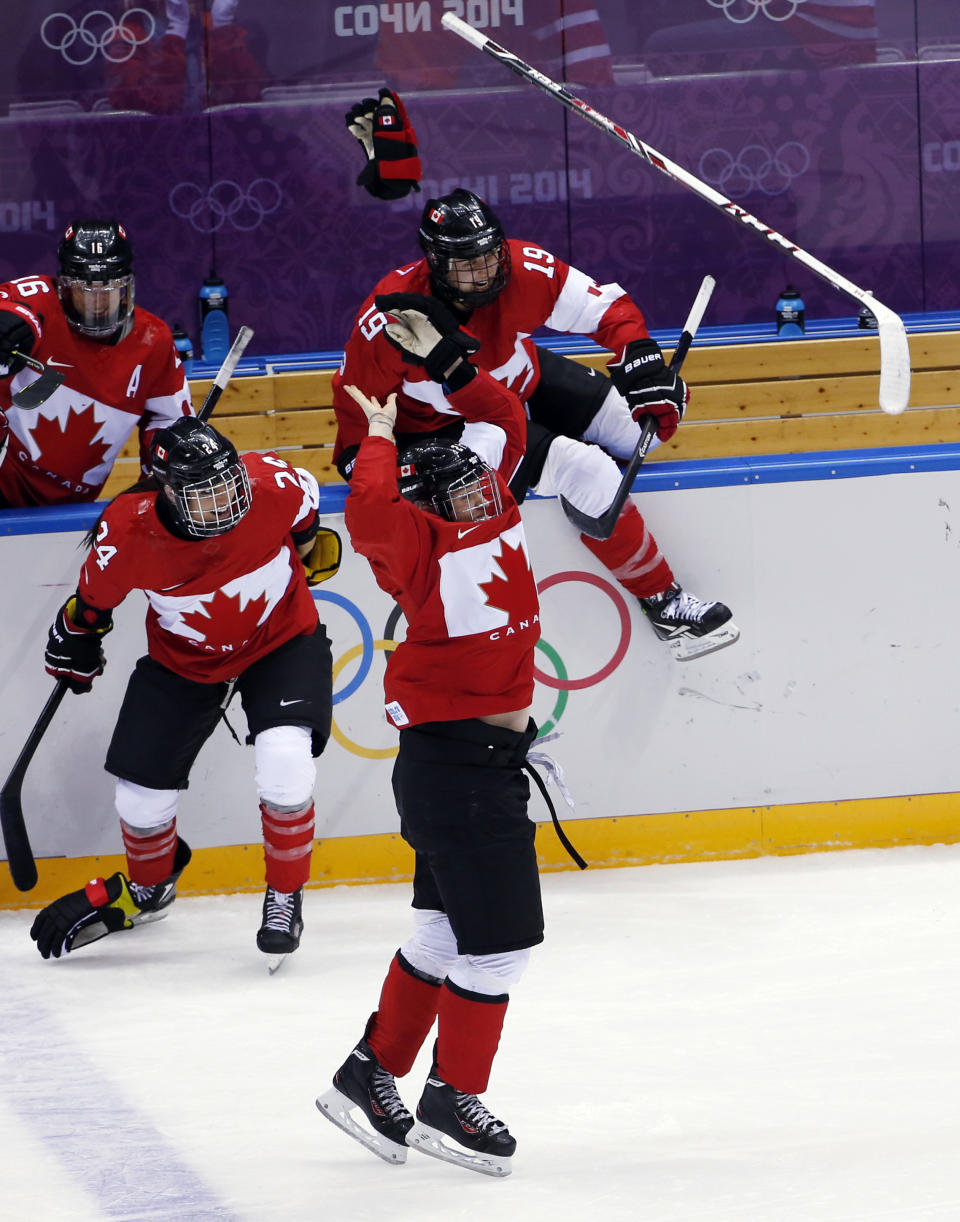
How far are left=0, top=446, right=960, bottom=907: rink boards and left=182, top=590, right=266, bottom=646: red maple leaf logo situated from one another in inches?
14.4

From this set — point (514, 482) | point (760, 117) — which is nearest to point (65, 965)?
point (514, 482)

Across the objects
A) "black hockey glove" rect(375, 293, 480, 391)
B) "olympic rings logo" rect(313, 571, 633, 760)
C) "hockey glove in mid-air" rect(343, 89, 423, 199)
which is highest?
"hockey glove in mid-air" rect(343, 89, 423, 199)

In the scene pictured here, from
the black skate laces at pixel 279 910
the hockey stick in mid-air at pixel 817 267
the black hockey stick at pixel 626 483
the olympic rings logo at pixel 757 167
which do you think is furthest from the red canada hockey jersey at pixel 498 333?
the olympic rings logo at pixel 757 167

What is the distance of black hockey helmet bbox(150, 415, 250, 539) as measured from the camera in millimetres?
→ 2850

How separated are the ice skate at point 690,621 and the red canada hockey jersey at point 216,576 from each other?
77 centimetres

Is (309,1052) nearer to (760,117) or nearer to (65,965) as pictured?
(65,965)

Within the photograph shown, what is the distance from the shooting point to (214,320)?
6363mm

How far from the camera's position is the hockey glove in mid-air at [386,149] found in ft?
12.6

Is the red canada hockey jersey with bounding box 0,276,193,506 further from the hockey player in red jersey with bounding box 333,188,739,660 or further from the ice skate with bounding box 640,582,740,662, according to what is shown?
the ice skate with bounding box 640,582,740,662

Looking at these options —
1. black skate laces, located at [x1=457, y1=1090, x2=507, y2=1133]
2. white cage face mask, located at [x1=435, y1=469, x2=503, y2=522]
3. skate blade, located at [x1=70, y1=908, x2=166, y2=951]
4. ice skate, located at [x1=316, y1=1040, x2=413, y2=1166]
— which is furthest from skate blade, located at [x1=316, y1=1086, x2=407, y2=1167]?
skate blade, located at [x1=70, y1=908, x2=166, y2=951]

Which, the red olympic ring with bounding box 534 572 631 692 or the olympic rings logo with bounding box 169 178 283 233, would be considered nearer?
the red olympic ring with bounding box 534 572 631 692

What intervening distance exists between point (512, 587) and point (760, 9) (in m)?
5.22

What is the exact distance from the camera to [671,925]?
3217 mm

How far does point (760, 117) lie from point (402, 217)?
160 cm
